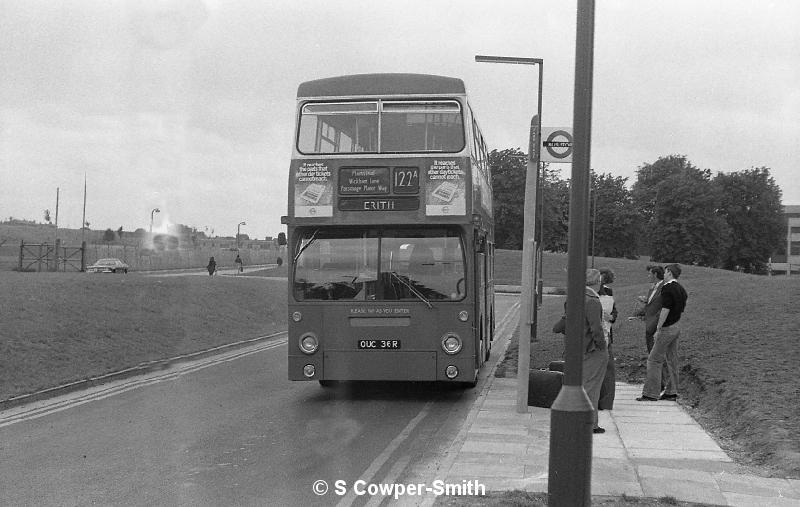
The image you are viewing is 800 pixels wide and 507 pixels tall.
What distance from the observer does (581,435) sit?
18.4 feet

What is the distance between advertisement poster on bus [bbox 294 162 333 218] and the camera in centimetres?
1159

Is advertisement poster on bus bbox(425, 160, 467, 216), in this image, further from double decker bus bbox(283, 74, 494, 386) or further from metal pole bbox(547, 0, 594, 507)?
metal pole bbox(547, 0, 594, 507)

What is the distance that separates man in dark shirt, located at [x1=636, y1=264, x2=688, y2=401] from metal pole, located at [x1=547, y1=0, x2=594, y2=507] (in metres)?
5.79

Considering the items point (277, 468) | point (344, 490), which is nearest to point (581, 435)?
point (344, 490)

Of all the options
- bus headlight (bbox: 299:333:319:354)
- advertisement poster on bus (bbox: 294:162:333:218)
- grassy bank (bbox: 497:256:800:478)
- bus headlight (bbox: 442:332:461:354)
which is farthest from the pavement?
advertisement poster on bus (bbox: 294:162:333:218)

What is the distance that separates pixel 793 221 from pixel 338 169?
124825 millimetres

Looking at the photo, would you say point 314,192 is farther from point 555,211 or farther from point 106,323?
point 555,211

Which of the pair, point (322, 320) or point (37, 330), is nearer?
point (322, 320)

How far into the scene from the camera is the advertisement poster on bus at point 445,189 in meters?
11.5

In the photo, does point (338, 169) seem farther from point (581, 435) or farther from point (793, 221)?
point (793, 221)

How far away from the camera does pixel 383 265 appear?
11664 millimetres

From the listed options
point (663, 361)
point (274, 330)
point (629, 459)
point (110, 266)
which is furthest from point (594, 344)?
point (110, 266)

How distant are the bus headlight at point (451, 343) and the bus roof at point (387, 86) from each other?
337 cm

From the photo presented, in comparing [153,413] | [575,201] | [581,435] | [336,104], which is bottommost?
[153,413]
